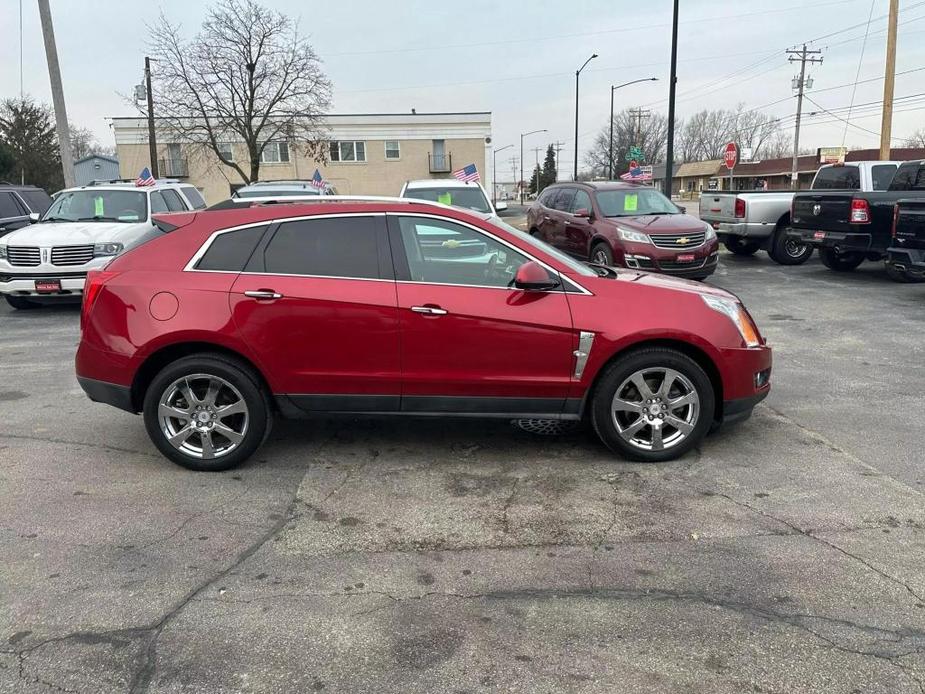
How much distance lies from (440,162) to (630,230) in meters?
39.1

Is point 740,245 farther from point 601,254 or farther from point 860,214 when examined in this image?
point 601,254

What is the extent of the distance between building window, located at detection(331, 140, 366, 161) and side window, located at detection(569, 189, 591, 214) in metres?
37.3

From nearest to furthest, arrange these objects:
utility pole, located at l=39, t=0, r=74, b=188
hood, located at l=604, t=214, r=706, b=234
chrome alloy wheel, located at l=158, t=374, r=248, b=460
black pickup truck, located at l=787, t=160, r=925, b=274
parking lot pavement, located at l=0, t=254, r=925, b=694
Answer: parking lot pavement, located at l=0, t=254, r=925, b=694
chrome alloy wheel, located at l=158, t=374, r=248, b=460
hood, located at l=604, t=214, r=706, b=234
black pickup truck, located at l=787, t=160, r=925, b=274
utility pole, located at l=39, t=0, r=74, b=188

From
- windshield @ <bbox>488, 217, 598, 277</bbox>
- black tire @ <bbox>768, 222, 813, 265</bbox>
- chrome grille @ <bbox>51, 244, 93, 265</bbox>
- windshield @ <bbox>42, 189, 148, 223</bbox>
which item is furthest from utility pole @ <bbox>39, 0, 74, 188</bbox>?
black tire @ <bbox>768, 222, 813, 265</bbox>

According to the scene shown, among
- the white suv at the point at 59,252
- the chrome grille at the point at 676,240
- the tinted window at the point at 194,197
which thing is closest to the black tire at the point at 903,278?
the chrome grille at the point at 676,240

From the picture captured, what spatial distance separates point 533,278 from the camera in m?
4.18

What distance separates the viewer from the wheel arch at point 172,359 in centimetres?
439

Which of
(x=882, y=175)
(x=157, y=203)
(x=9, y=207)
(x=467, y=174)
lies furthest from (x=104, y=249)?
(x=882, y=175)

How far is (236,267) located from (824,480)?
389 centimetres

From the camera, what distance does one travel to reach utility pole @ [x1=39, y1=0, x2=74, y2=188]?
16.2 m

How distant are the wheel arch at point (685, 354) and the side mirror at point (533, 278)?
0.62m

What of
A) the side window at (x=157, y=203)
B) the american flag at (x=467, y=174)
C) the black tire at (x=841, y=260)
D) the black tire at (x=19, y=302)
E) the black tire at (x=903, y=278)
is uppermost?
the american flag at (x=467, y=174)

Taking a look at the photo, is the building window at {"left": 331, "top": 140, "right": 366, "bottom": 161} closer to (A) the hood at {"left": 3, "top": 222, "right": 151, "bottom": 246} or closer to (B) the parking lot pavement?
(A) the hood at {"left": 3, "top": 222, "right": 151, "bottom": 246}

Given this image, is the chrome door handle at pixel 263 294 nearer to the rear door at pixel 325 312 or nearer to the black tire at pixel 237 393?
the rear door at pixel 325 312
